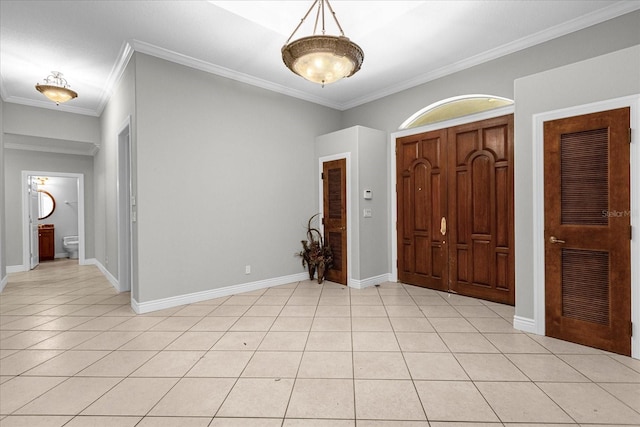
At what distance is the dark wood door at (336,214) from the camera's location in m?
5.08

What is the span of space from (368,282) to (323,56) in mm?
3468

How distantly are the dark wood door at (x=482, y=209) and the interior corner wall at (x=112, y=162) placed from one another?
167 inches

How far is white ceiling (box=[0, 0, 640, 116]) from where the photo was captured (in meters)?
3.12

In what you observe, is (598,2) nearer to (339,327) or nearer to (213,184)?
(339,327)

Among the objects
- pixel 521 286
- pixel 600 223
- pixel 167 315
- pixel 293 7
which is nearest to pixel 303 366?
pixel 167 315

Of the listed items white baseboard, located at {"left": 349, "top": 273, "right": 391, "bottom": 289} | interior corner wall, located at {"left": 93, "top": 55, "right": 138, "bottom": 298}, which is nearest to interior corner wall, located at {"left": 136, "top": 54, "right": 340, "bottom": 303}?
interior corner wall, located at {"left": 93, "top": 55, "right": 138, "bottom": 298}

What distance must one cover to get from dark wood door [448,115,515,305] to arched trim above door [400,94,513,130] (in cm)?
26

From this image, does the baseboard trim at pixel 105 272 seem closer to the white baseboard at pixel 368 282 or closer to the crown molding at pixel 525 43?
the white baseboard at pixel 368 282

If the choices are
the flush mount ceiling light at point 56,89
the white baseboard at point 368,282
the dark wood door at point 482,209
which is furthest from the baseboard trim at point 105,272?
the dark wood door at point 482,209

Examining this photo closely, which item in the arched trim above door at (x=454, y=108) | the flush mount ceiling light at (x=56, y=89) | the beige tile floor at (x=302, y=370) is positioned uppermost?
the flush mount ceiling light at (x=56, y=89)

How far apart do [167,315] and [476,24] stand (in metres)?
4.83

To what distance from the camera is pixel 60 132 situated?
5.82 metres

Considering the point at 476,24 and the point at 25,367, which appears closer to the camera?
the point at 25,367

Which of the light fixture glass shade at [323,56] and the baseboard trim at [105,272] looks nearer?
the light fixture glass shade at [323,56]
